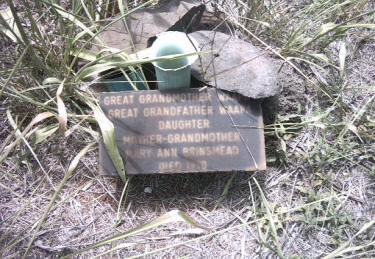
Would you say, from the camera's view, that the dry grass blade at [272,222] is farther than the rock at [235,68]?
No

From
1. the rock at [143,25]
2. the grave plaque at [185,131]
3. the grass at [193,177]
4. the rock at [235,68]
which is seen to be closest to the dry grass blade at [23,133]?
the grass at [193,177]

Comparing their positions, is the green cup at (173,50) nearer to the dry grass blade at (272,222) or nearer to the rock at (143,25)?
the rock at (143,25)

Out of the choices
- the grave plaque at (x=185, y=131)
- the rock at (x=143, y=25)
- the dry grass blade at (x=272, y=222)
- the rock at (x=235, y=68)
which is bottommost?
the dry grass blade at (x=272, y=222)

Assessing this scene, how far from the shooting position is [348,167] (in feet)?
4.55

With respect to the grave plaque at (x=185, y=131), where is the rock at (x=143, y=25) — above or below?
above

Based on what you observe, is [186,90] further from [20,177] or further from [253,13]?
[20,177]

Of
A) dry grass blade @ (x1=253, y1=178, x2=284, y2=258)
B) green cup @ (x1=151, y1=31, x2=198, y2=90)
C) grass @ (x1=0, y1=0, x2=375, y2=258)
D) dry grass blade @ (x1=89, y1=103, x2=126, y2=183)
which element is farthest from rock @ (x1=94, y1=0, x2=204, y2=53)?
dry grass blade @ (x1=253, y1=178, x2=284, y2=258)

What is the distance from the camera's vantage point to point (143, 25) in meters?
1.47

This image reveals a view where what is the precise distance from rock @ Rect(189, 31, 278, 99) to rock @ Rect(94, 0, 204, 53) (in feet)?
0.45

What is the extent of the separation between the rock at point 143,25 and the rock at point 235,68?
14cm

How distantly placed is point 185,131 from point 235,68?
0.32 m

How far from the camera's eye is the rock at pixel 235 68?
1285mm

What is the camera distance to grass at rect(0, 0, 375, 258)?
1.29m

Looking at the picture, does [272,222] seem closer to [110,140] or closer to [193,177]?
[193,177]
